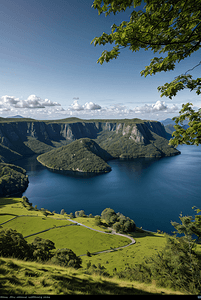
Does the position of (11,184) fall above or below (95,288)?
below

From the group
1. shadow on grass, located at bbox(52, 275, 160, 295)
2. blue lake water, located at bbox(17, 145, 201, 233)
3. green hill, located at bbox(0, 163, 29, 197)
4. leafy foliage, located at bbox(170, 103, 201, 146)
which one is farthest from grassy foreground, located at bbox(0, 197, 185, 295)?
A: green hill, located at bbox(0, 163, 29, 197)

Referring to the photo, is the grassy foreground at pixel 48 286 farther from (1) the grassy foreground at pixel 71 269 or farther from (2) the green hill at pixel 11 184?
(2) the green hill at pixel 11 184

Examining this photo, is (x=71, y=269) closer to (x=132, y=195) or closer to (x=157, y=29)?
(x=157, y=29)

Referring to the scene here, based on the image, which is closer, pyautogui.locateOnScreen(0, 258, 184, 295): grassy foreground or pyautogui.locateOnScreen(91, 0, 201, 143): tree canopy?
pyautogui.locateOnScreen(91, 0, 201, 143): tree canopy

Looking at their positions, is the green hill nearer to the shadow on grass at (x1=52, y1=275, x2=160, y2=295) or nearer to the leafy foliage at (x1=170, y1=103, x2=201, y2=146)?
the shadow on grass at (x1=52, y1=275, x2=160, y2=295)

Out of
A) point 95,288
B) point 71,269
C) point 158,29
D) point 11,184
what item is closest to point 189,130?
point 158,29

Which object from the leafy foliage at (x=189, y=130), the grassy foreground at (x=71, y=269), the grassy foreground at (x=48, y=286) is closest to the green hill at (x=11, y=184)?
the grassy foreground at (x=71, y=269)
